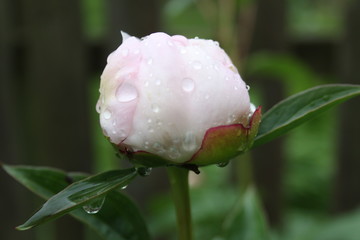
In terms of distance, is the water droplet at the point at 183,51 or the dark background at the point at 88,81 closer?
the water droplet at the point at 183,51

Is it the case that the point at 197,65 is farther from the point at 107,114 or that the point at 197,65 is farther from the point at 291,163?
the point at 291,163

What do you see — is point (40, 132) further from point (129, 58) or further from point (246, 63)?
point (129, 58)

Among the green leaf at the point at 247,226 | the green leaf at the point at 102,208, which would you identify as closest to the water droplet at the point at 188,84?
the green leaf at the point at 102,208

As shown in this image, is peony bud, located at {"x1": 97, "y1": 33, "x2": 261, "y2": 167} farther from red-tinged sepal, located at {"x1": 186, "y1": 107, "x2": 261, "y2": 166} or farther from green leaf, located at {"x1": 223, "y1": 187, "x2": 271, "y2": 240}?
green leaf, located at {"x1": 223, "y1": 187, "x2": 271, "y2": 240}

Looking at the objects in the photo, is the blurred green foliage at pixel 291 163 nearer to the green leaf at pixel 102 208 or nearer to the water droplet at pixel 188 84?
the green leaf at pixel 102 208

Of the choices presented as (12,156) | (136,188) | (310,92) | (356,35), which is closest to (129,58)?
(310,92)

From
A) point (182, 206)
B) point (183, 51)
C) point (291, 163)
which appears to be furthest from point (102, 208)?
point (291, 163)

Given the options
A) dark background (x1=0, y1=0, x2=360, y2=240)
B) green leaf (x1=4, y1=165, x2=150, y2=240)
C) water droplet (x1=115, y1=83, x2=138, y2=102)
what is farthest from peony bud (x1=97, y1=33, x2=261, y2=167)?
dark background (x1=0, y1=0, x2=360, y2=240)
